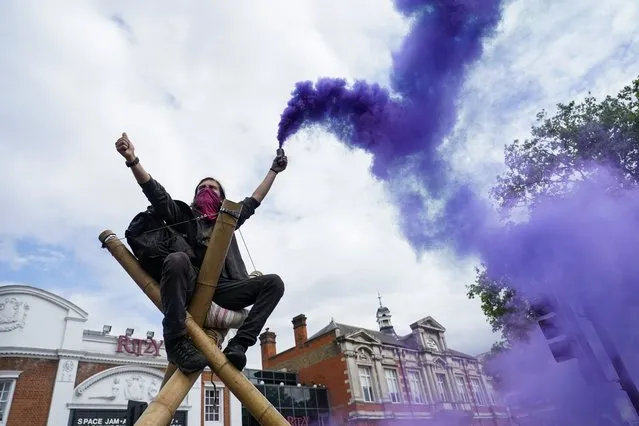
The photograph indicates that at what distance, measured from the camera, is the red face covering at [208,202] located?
11.9 feet

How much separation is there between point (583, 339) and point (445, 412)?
105 feet

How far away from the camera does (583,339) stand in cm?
721

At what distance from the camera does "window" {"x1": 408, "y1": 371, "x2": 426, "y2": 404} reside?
112 feet

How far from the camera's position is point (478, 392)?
131ft

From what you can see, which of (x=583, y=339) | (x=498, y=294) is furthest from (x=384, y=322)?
(x=583, y=339)

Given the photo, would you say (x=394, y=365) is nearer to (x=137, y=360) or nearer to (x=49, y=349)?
(x=137, y=360)

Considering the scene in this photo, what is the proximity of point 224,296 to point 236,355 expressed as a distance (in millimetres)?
562

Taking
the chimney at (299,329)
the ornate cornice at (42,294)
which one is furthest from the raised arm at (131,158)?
the chimney at (299,329)

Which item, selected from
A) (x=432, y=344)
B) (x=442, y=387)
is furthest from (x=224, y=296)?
(x=432, y=344)

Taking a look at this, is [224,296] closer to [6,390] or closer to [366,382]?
[6,390]

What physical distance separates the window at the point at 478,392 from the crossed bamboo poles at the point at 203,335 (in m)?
42.7

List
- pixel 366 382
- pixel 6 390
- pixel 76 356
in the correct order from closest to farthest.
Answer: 1. pixel 6 390
2. pixel 76 356
3. pixel 366 382

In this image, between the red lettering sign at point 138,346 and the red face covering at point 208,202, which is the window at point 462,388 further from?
the red face covering at point 208,202

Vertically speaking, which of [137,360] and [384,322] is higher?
[384,322]
